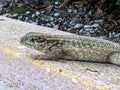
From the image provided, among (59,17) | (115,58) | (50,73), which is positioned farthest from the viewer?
(59,17)

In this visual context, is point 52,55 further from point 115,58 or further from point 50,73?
point 115,58

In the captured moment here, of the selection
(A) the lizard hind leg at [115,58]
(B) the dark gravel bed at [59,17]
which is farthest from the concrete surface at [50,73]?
(B) the dark gravel bed at [59,17]

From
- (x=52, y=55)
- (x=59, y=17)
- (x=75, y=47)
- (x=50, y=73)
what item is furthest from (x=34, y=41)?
(x=59, y=17)

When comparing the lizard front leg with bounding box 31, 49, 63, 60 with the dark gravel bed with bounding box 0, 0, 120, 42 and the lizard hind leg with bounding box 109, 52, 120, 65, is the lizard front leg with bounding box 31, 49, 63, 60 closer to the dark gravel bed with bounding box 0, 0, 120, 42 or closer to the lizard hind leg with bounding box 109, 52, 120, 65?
the lizard hind leg with bounding box 109, 52, 120, 65

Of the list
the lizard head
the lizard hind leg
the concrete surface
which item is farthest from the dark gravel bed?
the concrete surface

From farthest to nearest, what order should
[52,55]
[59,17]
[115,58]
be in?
1. [59,17]
2. [115,58]
3. [52,55]

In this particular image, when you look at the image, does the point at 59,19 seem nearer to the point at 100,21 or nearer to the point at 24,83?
the point at 100,21

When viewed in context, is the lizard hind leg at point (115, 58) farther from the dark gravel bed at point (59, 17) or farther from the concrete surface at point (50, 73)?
the dark gravel bed at point (59, 17)
